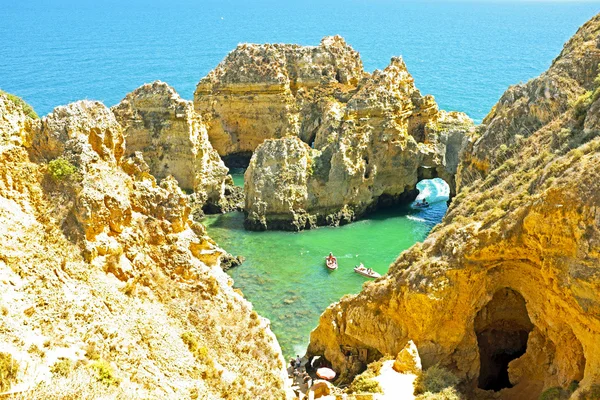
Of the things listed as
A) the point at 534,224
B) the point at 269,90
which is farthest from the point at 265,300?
the point at 269,90

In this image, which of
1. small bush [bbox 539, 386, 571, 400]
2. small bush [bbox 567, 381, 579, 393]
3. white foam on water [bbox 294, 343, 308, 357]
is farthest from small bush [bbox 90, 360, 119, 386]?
white foam on water [bbox 294, 343, 308, 357]

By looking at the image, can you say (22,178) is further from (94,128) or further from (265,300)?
(265,300)

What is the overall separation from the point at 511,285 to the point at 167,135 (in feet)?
112

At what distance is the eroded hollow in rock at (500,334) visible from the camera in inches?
930

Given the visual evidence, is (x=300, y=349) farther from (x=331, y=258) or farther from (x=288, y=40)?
(x=288, y=40)

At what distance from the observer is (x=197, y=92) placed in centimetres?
6134

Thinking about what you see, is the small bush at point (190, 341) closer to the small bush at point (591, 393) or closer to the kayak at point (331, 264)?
the small bush at point (591, 393)

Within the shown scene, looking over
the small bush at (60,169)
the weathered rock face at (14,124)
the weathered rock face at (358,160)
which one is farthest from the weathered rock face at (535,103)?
the weathered rock face at (14,124)

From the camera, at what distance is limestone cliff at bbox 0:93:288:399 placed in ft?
42.3

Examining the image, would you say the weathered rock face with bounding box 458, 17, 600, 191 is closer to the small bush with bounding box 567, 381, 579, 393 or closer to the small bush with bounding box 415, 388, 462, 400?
the small bush with bounding box 567, 381, 579, 393

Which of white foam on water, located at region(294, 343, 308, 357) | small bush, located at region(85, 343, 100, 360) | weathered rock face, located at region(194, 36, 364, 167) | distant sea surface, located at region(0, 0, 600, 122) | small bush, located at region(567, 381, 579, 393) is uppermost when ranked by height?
distant sea surface, located at region(0, 0, 600, 122)

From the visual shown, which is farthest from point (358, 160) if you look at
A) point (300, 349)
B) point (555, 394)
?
point (555, 394)

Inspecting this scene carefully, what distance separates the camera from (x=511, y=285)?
2142 centimetres

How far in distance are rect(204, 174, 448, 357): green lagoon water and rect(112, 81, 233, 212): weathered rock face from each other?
3.84 m
